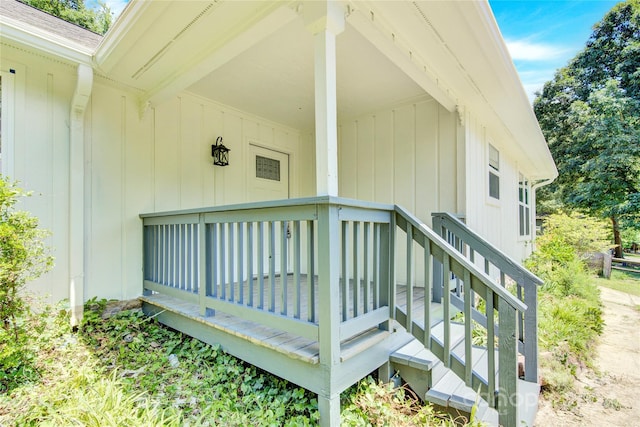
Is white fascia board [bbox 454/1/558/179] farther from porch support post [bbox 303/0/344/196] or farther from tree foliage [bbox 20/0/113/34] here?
tree foliage [bbox 20/0/113/34]

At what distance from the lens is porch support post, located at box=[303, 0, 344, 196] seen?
1.97 meters

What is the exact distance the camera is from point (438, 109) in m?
3.97

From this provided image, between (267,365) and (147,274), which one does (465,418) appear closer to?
(267,365)

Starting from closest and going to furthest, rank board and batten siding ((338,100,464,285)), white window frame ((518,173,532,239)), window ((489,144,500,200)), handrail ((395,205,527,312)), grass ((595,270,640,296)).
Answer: handrail ((395,205,527,312)) < board and batten siding ((338,100,464,285)) < window ((489,144,500,200)) < grass ((595,270,640,296)) < white window frame ((518,173,532,239))

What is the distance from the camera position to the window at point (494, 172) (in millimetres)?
5261

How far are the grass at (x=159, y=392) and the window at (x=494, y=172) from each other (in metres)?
4.28

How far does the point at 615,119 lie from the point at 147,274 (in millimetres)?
15953

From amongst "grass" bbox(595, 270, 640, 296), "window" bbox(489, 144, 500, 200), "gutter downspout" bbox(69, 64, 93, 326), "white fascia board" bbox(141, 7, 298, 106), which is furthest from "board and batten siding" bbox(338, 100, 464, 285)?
"grass" bbox(595, 270, 640, 296)

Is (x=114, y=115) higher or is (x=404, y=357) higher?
(x=114, y=115)

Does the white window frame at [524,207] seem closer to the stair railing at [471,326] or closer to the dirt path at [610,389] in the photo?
the dirt path at [610,389]

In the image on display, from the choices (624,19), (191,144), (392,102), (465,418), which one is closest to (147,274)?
(191,144)

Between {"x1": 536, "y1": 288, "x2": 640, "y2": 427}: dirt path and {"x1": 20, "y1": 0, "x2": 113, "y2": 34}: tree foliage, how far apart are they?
15470 mm

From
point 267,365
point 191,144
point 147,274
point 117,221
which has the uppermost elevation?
point 191,144

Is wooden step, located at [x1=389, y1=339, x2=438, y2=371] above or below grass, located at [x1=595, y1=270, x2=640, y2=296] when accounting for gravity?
above
